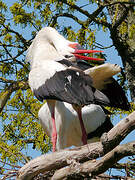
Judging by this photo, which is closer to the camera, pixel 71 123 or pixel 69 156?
pixel 69 156

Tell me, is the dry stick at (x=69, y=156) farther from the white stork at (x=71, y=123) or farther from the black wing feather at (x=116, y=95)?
the white stork at (x=71, y=123)

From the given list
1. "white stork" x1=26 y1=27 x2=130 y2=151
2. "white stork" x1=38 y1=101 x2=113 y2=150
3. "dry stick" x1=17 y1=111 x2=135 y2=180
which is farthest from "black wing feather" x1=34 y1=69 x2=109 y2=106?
"white stork" x1=38 y1=101 x2=113 y2=150

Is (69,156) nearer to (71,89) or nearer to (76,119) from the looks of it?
(71,89)

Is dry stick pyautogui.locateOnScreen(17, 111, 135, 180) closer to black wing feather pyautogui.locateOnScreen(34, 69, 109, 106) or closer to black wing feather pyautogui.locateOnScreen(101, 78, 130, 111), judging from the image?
black wing feather pyautogui.locateOnScreen(34, 69, 109, 106)

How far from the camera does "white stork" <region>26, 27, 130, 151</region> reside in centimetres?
450

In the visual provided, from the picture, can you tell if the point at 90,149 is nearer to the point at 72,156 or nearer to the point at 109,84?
the point at 72,156

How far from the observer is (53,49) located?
19.3 feet

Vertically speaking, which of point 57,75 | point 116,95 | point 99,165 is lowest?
point 99,165

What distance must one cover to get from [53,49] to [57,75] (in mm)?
1094

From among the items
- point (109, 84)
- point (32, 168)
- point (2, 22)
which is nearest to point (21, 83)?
point (2, 22)

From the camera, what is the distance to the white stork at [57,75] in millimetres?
4496

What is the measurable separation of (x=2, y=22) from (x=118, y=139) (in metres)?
4.89

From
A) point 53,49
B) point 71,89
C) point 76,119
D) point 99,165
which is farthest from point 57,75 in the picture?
point 99,165

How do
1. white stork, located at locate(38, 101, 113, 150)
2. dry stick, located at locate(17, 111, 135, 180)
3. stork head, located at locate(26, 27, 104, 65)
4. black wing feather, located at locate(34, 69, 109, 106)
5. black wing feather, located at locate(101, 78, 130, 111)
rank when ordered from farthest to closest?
white stork, located at locate(38, 101, 113, 150), stork head, located at locate(26, 27, 104, 65), black wing feather, located at locate(101, 78, 130, 111), black wing feather, located at locate(34, 69, 109, 106), dry stick, located at locate(17, 111, 135, 180)
